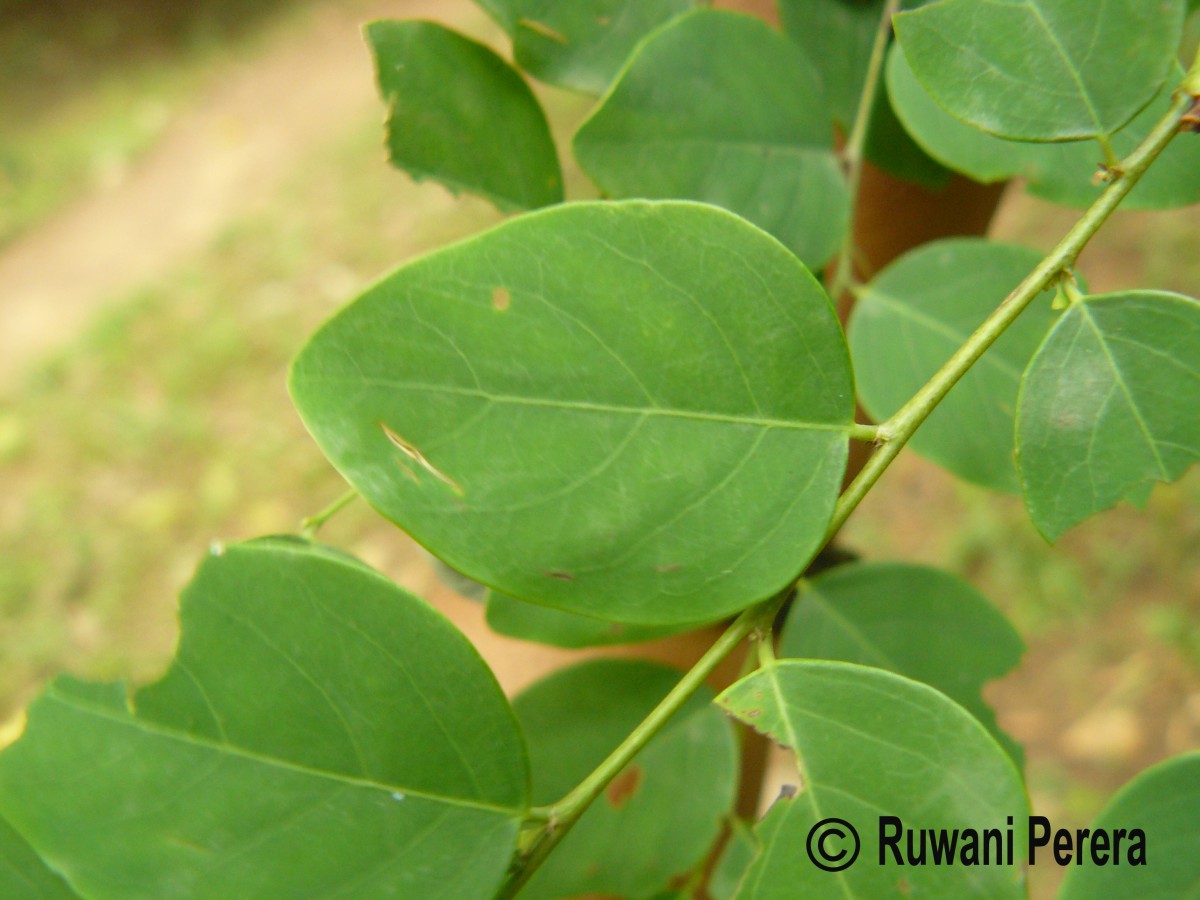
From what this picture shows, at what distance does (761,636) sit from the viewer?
1.28ft

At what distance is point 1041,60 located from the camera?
0.41 metres

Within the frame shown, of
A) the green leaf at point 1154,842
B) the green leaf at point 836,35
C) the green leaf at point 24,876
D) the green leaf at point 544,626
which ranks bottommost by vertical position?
the green leaf at point 1154,842

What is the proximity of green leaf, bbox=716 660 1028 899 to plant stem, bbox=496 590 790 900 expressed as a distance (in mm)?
16

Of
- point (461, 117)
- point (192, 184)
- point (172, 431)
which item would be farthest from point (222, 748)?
point (192, 184)

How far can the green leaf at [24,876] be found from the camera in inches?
15.5

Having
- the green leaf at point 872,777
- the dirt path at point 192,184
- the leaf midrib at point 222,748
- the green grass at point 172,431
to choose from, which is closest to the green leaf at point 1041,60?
the green leaf at point 872,777

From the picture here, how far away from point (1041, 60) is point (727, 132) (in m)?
0.18

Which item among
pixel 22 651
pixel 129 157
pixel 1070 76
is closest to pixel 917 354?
pixel 1070 76

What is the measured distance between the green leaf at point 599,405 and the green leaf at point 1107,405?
0.27ft

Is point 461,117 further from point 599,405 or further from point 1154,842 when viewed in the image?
point 1154,842

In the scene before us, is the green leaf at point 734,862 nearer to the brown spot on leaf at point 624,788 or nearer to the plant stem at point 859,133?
the brown spot on leaf at point 624,788

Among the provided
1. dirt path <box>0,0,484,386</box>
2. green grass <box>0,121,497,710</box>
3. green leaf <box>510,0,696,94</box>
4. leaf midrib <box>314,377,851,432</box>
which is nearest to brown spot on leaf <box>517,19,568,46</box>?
green leaf <box>510,0,696,94</box>

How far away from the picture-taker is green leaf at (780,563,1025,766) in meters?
0.58

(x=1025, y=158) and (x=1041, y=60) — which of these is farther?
(x=1025, y=158)
